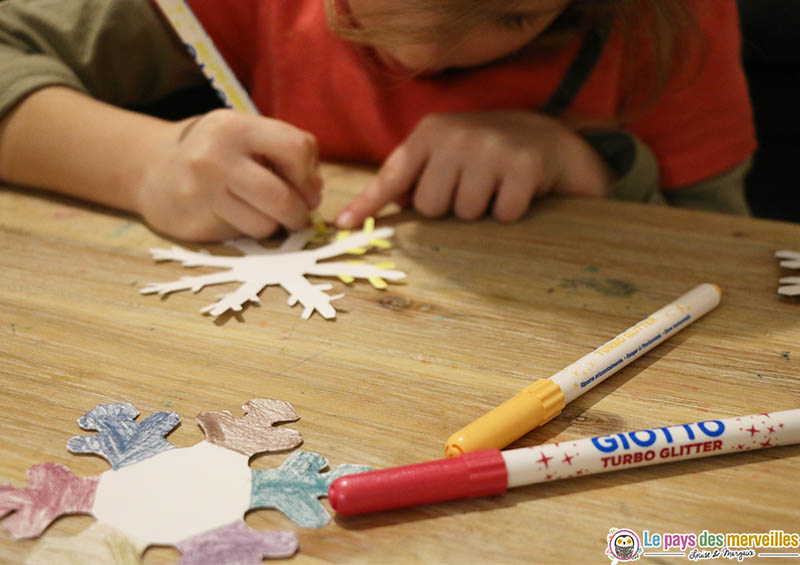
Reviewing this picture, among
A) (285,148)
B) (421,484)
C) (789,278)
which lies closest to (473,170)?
(285,148)

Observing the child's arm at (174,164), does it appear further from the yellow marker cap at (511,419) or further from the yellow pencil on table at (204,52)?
the yellow marker cap at (511,419)

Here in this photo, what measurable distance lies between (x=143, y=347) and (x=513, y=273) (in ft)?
0.94

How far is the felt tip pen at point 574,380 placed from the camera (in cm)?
38

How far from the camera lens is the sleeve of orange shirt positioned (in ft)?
2.87

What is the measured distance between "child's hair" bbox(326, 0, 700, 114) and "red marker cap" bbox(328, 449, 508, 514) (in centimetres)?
38

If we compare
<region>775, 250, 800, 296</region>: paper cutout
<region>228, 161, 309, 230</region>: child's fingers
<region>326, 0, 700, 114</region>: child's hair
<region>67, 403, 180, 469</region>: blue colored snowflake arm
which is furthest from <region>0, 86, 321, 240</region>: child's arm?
<region>775, 250, 800, 296</region>: paper cutout

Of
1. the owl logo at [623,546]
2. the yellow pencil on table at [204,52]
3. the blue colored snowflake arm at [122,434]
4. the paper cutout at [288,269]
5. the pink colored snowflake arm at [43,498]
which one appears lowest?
the owl logo at [623,546]

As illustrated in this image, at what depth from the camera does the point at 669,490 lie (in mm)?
359

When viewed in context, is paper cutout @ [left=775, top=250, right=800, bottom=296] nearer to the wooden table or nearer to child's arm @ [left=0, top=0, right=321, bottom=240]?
the wooden table

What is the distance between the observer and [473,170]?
2.26 feet

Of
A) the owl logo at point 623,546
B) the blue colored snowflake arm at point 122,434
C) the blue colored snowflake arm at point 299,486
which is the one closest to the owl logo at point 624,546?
the owl logo at point 623,546

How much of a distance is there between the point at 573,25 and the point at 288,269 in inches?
17.3

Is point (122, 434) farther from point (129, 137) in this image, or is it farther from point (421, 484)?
point (129, 137)

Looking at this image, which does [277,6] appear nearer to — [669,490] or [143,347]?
[143,347]
